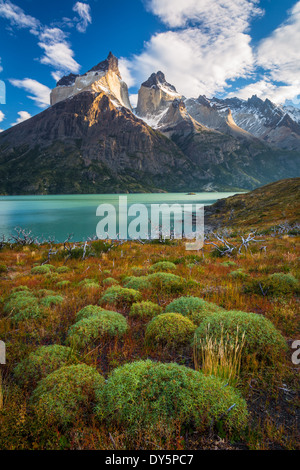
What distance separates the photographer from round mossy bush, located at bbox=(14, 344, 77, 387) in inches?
163

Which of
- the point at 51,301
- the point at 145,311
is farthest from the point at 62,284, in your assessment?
the point at 145,311

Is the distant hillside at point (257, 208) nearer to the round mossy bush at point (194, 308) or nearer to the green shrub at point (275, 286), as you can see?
the green shrub at point (275, 286)

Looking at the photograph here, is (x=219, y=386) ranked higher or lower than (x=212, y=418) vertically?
higher

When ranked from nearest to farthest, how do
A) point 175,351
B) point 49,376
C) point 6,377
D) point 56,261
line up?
point 49,376, point 6,377, point 175,351, point 56,261

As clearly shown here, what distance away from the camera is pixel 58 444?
2.86 metres

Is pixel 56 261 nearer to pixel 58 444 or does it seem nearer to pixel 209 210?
pixel 58 444

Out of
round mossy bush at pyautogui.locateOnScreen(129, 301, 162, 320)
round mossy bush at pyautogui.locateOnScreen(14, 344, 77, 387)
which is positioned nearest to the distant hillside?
round mossy bush at pyautogui.locateOnScreen(129, 301, 162, 320)

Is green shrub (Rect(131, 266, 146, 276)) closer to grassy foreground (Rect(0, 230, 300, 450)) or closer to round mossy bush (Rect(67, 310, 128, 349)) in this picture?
grassy foreground (Rect(0, 230, 300, 450))

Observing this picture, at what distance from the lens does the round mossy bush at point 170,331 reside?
5.23 m

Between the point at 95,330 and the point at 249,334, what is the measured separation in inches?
138

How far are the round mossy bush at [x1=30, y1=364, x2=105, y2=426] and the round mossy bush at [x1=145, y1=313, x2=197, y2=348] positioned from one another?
5.69 feet

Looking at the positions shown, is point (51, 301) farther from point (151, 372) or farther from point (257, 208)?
point (257, 208)
